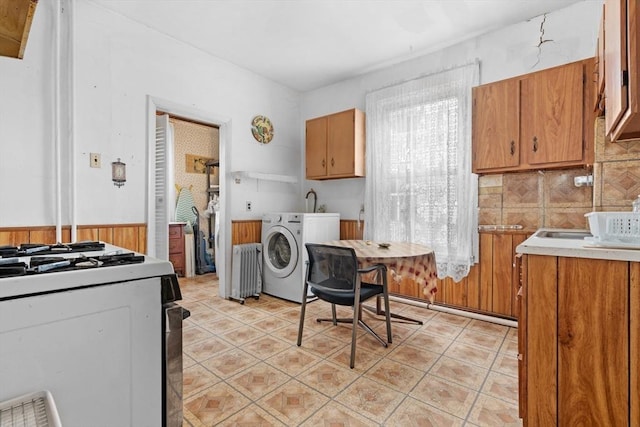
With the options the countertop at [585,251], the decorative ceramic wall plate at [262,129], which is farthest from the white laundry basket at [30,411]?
the decorative ceramic wall plate at [262,129]

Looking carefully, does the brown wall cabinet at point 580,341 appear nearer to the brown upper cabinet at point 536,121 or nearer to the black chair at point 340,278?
the black chair at point 340,278

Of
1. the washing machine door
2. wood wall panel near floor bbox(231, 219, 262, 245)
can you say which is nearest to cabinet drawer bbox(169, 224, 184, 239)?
wood wall panel near floor bbox(231, 219, 262, 245)

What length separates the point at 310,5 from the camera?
254 centimetres

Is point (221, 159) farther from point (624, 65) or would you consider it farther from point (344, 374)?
point (624, 65)

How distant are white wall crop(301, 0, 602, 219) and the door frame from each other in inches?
58.1

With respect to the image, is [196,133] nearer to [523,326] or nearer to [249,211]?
[249,211]

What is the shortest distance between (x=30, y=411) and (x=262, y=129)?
3.66 m

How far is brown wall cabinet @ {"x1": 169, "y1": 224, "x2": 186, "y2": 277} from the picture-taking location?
15.0ft

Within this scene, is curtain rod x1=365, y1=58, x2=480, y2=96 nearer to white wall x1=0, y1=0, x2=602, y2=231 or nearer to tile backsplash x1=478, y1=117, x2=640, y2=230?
white wall x1=0, y1=0, x2=602, y2=231

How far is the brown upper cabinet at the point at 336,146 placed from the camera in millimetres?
3621

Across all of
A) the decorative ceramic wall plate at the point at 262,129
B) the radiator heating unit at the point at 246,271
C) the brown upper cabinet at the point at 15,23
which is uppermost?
the decorative ceramic wall plate at the point at 262,129

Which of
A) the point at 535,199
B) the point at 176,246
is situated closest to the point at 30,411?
the point at 535,199

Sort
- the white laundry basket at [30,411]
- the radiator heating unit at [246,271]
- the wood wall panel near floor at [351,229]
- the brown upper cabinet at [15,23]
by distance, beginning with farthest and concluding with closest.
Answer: the wood wall panel near floor at [351,229] → the radiator heating unit at [246,271] → the brown upper cabinet at [15,23] → the white laundry basket at [30,411]

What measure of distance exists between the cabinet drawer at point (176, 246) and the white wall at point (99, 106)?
154 cm
